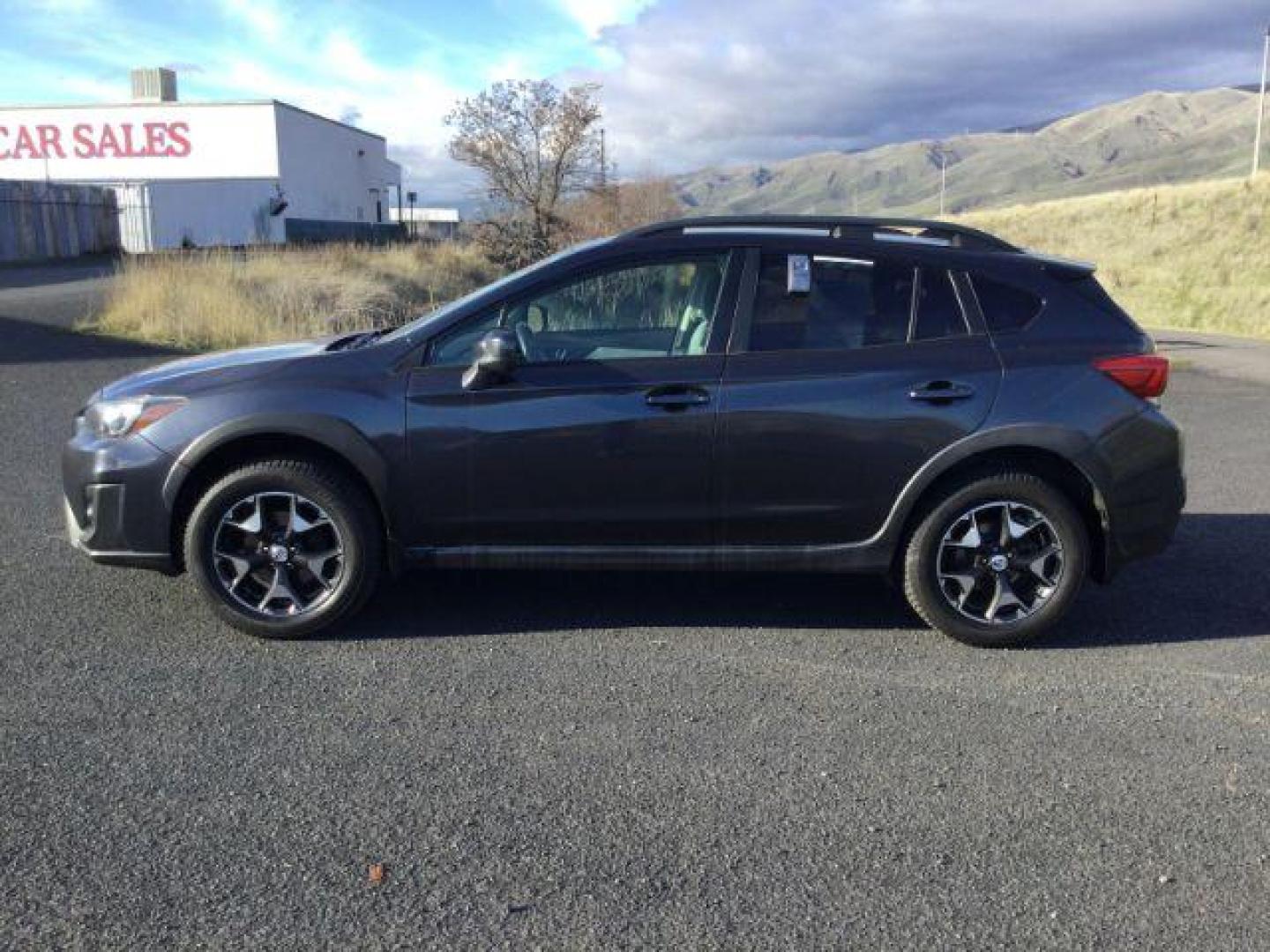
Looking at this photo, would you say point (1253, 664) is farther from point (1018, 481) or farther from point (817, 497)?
point (817, 497)

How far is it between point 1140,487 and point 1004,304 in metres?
0.98

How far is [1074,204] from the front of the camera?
162 feet

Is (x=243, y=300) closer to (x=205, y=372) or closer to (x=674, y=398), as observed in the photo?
(x=205, y=372)

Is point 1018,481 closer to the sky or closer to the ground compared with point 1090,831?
closer to the sky

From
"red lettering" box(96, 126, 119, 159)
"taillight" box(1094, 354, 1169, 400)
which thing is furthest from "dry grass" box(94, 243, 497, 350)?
"red lettering" box(96, 126, 119, 159)

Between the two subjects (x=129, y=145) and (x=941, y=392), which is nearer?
(x=941, y=392)

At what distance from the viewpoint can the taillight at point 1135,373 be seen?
467 cm

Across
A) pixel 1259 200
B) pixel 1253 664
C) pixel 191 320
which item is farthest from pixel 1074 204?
pixel 1253 664

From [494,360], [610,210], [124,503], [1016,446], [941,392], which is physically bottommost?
[124,503]

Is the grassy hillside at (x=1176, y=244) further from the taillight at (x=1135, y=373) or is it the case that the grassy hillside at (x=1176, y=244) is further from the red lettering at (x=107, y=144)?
the red lettering at (x=107, y=144)

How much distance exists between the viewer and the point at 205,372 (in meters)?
4.76

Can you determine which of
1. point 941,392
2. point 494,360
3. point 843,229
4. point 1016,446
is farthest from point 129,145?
point 1016,446

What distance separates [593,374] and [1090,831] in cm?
252

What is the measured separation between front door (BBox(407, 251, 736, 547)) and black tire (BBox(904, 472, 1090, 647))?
957mm
